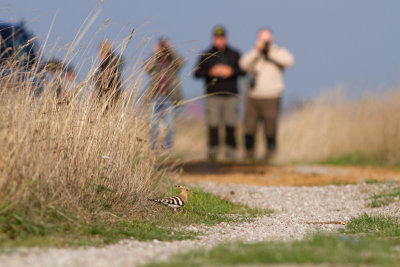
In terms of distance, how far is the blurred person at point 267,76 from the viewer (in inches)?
611

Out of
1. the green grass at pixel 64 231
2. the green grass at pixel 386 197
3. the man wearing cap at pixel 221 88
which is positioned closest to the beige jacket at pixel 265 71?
the man wearing cap at pixel 221 88

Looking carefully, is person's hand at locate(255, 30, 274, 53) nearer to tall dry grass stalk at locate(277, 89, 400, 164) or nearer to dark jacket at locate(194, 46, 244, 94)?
dark jacket at locate(194, 46, 244, 94)

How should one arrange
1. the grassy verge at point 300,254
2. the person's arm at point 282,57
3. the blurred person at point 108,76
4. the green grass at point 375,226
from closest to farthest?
the grassy verge at point 300,254
the green grass at point 375,226
the blurred person at point 108,76
the person's arm at point 282,57

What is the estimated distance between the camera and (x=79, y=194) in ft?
19.8

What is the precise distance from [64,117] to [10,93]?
568mm

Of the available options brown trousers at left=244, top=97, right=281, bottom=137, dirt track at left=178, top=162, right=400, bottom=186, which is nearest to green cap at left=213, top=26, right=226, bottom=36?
brown trousers at left=244, top=97, right=281, bottom=137

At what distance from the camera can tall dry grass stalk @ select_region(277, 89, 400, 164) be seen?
1667cm

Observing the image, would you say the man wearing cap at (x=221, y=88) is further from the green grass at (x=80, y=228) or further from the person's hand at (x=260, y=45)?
the green grass at (x=80, y=228)

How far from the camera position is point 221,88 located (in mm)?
15750

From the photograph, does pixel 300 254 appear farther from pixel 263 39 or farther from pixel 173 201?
pixel 263 39

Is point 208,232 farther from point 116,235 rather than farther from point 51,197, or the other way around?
point 51,197

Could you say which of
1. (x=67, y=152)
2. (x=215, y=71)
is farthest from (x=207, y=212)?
(x=215, y=71)

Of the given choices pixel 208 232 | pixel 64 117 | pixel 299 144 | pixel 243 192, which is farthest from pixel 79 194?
pixel 299 144

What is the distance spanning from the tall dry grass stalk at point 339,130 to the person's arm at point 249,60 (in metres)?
2.75
